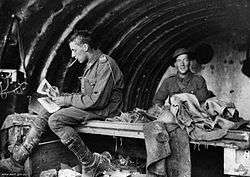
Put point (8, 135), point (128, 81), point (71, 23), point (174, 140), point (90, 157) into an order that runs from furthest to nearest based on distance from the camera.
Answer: point (128, 81), point (71, 23), point (8, 135), point (90, 157), point (174, 140)

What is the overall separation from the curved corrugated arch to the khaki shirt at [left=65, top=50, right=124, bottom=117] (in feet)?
3.12

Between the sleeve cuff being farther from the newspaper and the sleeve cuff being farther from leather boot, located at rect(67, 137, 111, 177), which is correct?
leather boot, located at rect(67, 137, 111, 177)

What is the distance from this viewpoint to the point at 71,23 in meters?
7.41

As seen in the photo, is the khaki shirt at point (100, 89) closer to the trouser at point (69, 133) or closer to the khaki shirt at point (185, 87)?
the trouser at point (69, 133)

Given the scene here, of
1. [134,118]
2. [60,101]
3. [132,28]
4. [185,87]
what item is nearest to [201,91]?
[185,87]

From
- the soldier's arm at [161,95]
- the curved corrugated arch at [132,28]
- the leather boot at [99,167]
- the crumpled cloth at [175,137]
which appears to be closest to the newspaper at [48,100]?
the curved corrugated arch at [132,28]

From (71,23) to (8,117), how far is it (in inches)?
71.1

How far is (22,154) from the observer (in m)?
6.26

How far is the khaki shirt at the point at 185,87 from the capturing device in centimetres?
808

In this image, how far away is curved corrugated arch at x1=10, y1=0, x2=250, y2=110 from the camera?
7191 millimetres

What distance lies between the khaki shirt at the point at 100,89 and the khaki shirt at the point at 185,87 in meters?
1.73

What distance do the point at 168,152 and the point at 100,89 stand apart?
1.57 m

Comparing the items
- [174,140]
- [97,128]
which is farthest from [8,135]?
[174,140]

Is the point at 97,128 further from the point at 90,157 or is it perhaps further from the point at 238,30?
the point at 238,30
